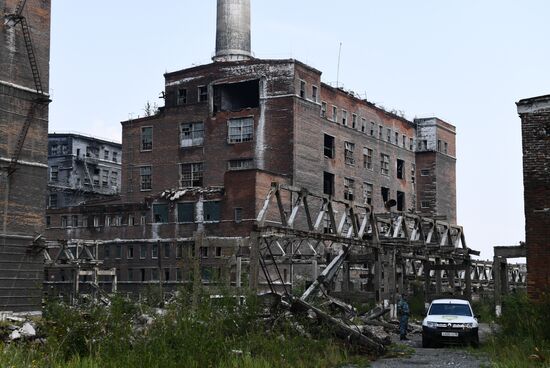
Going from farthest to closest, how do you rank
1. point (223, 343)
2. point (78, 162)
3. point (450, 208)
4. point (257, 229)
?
point (78, 162) → point (450, 208) → point (257, 229) → point (223, 343)

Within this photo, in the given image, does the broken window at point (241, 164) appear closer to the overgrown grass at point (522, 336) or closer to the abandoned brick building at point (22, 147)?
the abandoned brick building at point (22, 147)

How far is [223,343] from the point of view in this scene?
54.4 ft

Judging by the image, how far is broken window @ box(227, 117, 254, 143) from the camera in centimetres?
6222

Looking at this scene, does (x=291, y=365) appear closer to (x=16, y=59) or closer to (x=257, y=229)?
(x=257, y=229)

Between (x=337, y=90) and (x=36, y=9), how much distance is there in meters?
32.9

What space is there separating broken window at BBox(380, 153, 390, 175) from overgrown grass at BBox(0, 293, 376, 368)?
5294cm

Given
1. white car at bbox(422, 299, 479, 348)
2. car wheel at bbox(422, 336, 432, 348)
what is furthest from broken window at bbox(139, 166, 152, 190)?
car wheel at bbox(422, 336, 432, 348)

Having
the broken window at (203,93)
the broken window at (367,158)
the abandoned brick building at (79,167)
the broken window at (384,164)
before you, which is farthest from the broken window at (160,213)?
the abandoned brick building at (79,167)

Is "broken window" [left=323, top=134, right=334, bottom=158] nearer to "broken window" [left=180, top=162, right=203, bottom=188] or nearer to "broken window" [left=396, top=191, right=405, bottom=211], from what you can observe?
"broken window" [left=180, top=162, right=203, bottom=188]

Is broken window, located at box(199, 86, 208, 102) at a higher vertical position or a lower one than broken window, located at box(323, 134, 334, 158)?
higher

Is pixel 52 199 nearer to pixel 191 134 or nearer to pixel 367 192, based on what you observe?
pixel 191 134

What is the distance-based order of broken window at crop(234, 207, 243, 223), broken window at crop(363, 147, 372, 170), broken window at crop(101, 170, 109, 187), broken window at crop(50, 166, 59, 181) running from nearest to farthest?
broken window at crop(234, 207, 243, 223) → broken window at crop(363, 147, 372, 170) → broken window at crop(50, 166, 59, 181) → broken window at crop(101, 170, 109, 187)

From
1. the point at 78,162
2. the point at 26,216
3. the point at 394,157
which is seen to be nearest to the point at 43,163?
the point at 26,216

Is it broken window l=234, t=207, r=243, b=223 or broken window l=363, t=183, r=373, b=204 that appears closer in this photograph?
broken window l=234, t=207, r=243, b=223
